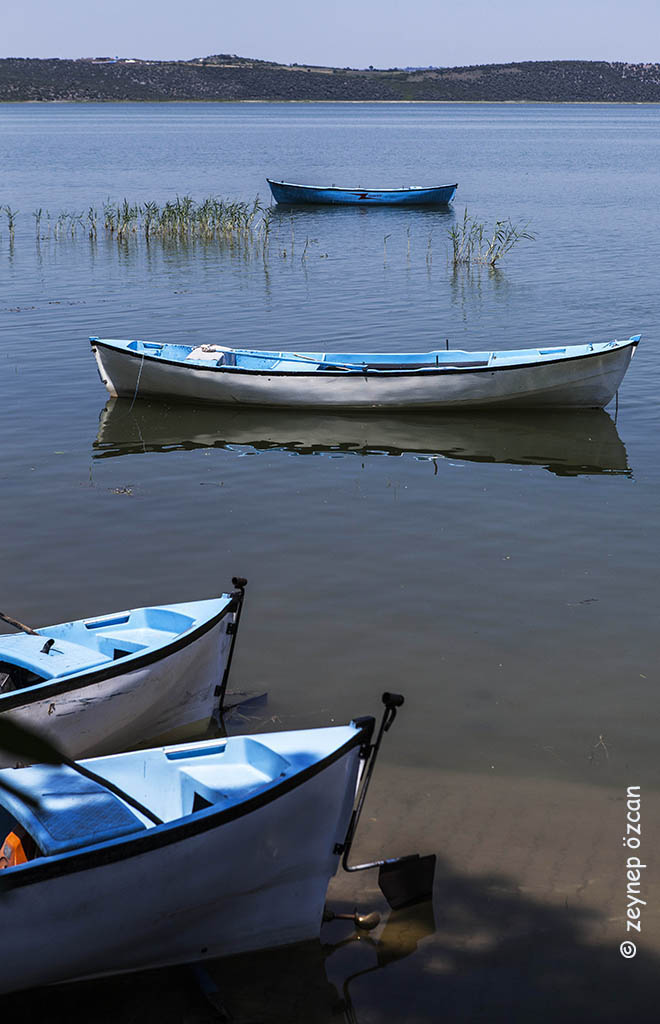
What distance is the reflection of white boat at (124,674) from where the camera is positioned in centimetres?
688

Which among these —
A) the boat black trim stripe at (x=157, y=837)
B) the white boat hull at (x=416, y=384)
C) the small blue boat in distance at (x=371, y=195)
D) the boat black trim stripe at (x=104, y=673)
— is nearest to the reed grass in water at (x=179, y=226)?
the small blue boat in distance at (x=371, y=195)

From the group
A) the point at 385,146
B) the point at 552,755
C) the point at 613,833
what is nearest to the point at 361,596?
the point at 552,755

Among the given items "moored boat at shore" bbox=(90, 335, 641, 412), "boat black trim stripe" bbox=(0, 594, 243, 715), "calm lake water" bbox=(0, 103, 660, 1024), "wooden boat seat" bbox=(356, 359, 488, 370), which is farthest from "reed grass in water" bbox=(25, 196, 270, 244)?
"boat black trim stripe" bbox=(0, 594, 243, 715)

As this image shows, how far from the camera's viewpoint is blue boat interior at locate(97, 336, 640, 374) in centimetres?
1577

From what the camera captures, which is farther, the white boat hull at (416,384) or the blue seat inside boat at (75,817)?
the white boat hull at (416,384)

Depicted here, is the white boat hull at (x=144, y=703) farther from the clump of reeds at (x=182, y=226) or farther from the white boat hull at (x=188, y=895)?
the clump of reeds at (x=182, y=226)

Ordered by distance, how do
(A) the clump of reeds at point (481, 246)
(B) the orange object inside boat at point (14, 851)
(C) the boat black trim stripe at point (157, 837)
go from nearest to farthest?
1. (C) the boat black trim stripe at point (157, 837)
2. (B) the orange object inside boat at point (14, 851)
3. (A) the clump of reeds at point (481, 246)

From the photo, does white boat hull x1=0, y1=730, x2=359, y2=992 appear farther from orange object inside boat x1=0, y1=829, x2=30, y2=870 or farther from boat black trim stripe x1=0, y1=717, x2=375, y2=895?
orange object inside boat x1=0, y1=829, x2=30, y2=870

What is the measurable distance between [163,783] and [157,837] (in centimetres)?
89

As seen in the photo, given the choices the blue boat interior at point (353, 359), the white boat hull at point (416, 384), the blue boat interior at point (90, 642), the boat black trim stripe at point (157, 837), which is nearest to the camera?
the boat black trim stripe at point (157, 837)

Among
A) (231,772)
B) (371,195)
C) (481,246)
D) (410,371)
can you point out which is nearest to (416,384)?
(410,371)

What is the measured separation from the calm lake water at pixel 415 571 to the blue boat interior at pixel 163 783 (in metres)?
0.91

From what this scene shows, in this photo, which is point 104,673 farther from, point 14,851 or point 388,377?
point 388,377

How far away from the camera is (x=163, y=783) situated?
6004 millimetres
